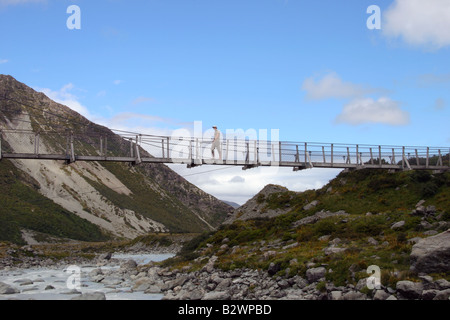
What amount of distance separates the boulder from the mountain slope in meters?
72.3

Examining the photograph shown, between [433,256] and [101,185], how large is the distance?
120759mm

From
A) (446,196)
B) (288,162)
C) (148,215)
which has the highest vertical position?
(288,162)

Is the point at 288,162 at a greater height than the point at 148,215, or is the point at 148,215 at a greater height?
the point at 288,162

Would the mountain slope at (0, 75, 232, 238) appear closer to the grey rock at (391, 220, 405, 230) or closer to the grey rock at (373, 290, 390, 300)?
the grey rock at (391, 220, 405, 230)

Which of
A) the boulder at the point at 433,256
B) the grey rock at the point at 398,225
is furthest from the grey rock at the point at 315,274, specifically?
the grey rock at the point at 398,225

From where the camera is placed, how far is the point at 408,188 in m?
33.9

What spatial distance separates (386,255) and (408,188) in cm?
1645

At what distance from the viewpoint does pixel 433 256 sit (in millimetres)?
15898

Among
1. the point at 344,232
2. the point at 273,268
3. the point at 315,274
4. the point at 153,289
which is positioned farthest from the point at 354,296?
the point at 344,232

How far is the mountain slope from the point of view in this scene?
366 feet

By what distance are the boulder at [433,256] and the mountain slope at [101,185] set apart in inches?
2846

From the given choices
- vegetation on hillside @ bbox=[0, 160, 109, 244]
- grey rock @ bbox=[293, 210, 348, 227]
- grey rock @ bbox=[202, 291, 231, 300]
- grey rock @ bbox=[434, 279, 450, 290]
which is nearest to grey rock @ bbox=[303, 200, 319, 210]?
grey rock @ bbox=[293, 210, 348, 227]
